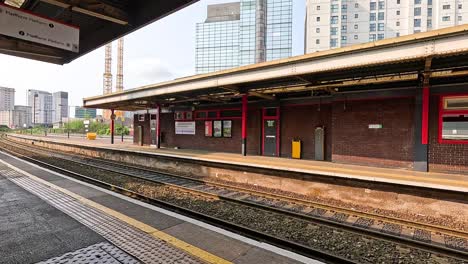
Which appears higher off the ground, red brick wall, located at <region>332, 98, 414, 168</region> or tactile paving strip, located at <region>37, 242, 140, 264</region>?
red brick wall, located at <region>332, 98, 414, 168</region>

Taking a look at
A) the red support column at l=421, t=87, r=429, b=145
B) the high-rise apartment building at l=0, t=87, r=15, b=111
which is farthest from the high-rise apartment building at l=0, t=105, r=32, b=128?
the red support column at l=421, t=87, r=429, b=145

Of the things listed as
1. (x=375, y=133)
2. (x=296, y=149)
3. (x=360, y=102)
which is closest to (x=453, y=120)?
(x=375, y=133)

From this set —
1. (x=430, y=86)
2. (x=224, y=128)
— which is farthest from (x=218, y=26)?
(x=430, y=86)

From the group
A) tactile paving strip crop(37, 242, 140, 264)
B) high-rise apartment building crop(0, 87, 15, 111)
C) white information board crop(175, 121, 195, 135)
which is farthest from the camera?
high-rise apartment building crop(0, 87, 15, 111)

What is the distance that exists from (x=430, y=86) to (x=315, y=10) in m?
65.4

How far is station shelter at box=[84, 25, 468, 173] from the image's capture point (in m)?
7.11

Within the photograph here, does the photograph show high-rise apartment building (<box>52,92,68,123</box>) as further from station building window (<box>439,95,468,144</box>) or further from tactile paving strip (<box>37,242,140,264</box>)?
station building window (<box>439,95,468,144</box>)

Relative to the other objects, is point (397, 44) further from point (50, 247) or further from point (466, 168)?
point (50, 247)

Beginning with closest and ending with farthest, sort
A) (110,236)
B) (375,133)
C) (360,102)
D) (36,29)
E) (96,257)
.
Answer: (96,257), (110,236), (36,29), (375,133), (360,102)

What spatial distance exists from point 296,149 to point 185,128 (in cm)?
812

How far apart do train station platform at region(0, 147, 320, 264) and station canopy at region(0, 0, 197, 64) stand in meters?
3.41

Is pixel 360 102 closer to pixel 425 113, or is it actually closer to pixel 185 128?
pixel 425 113

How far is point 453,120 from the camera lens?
8.42 metres

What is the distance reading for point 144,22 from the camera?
484 centimetres
